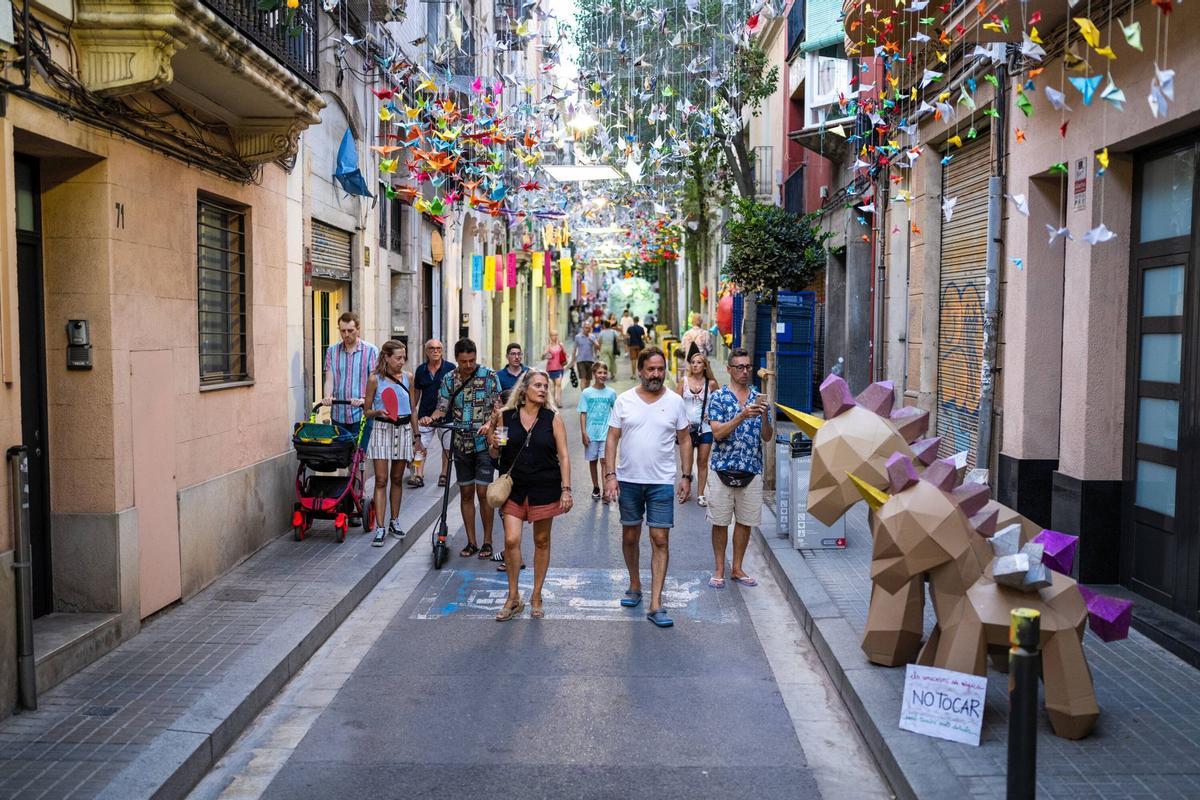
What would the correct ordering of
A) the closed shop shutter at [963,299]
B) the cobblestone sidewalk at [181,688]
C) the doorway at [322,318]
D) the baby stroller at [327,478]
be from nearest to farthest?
the cobblestone sidewalk at [181,688], the baby stroller at [327,478], the closed shop shutter at [963,299], the doorway at [322,318]

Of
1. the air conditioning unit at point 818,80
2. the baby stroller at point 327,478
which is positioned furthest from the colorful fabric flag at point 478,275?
the baby stroller at point 327,478

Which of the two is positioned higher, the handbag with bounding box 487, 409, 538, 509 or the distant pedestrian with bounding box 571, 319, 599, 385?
the distant pedestrian with bounding box 571, 319, 599, 385

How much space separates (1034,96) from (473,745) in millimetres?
7047

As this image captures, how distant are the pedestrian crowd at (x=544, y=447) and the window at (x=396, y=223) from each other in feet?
20.8

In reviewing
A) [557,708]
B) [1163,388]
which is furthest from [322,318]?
[1163,388]

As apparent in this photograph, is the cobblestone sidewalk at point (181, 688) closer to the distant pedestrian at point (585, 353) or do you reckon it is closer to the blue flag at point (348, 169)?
the blue flag at point (348, 169)

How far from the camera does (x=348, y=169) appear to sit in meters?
13.2

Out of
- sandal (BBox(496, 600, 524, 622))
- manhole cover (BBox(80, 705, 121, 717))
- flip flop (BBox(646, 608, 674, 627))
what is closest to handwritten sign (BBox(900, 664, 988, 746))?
flip flop (BBox(646, 608, 674, 627))

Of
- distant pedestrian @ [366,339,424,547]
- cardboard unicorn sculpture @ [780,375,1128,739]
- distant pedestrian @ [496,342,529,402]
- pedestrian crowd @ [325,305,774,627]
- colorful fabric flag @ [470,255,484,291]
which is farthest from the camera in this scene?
colorful fabric flag @ [470,255,484,291]

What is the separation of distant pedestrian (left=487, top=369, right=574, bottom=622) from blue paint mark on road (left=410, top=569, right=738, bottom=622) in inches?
17.9

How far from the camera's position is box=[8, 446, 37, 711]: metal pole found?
5.55 metres

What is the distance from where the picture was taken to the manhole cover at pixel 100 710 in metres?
5.58

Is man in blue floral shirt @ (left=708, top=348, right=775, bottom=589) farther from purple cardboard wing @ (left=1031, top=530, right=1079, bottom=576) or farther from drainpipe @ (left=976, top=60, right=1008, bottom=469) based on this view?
purple cardboard wing @ (left=1031, top=530, right=1079, bottom=576)

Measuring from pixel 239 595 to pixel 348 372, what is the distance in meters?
3.16
